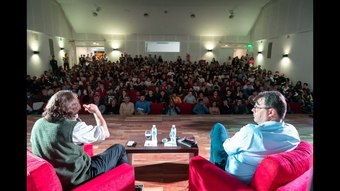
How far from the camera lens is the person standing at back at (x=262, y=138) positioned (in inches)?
70.5

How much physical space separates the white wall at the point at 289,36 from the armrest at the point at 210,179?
779cm

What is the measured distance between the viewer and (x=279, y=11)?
12.3 meters

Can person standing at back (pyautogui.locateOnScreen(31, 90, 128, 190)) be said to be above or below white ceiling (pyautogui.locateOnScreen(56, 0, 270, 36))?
below

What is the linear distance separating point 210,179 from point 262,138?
0.49 m

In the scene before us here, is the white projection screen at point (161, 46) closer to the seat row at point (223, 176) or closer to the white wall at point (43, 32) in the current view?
the white wall at point (43, 32)

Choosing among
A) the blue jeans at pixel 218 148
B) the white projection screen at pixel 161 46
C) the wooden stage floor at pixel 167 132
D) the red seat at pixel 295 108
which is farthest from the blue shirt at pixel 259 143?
the white projection screen at pixel 161 46

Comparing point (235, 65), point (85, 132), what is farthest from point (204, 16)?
point (85, 132)

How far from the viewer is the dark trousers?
207cm

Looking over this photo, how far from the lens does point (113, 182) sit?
186 cm

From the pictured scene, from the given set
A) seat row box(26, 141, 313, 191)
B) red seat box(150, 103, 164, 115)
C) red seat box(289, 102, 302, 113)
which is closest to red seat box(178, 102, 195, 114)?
red seat box(150, 103, 164, 115)

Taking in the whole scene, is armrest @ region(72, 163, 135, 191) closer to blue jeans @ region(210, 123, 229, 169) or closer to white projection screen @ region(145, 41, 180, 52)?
blue jeans @ region(210, 123, 229, 169)

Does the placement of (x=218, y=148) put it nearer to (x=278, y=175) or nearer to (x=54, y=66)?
(x=278, y=175)

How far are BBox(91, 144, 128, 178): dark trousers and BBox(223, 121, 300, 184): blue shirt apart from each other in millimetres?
1033
